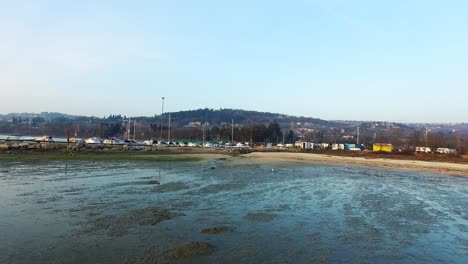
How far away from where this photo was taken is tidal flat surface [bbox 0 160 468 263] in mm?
11320

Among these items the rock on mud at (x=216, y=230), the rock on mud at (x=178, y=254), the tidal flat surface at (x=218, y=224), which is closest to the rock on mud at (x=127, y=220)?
the tidal flat surface at (x=218, y=224)

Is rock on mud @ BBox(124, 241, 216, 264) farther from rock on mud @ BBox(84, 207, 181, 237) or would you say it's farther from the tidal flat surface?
rock on mud @ BBox(84, 207, 181, 237)

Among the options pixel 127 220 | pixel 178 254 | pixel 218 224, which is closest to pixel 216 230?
pixel 218 224

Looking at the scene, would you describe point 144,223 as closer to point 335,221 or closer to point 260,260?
point 260,260

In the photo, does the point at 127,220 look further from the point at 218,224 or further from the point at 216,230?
the point at 216,230

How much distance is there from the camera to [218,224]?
50.3 feet

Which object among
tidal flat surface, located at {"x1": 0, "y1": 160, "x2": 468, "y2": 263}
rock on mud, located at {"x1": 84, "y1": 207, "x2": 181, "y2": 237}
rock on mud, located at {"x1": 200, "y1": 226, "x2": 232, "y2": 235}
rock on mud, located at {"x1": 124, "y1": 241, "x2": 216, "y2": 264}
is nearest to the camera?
rock on mud, located at {"x1": 124, "y1": 241, "x2": 216, "y2": 264}

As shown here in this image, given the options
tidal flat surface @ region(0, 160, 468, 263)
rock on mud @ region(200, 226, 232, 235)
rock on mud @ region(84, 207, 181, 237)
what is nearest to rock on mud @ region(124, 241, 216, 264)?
tidal flat surface @ region(0, 160, 468, 263)

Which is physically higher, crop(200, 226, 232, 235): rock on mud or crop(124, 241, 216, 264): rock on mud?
crop(124, 241, 216, 264): rock on mud

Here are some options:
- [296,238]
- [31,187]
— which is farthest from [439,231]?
[31,187]

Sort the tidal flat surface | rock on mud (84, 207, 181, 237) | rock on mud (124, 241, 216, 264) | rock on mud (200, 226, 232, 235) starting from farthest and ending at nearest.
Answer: rock on mud (200, 226, 232, 235), rock on mud (84, 207, 181, 237), the tidal flat surface, rock on mud (124, 241, 216, 264)

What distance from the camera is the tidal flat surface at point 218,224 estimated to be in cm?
1132

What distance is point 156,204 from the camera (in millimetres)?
19031

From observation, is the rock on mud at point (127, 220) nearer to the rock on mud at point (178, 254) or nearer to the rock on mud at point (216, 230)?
the rock on mud at point (216, 230)
